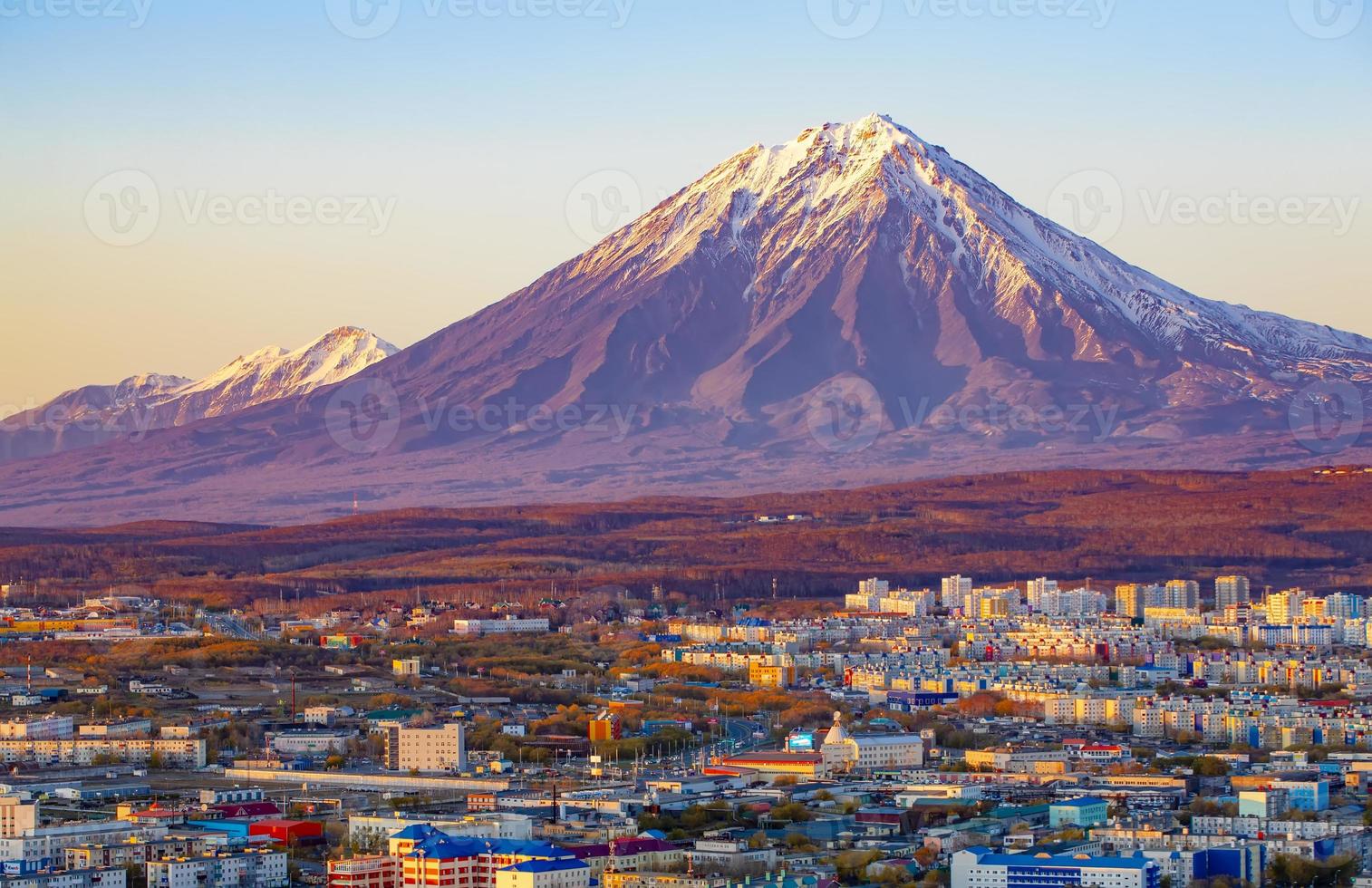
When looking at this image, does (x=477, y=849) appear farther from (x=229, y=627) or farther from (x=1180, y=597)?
(x=1180, y=597)

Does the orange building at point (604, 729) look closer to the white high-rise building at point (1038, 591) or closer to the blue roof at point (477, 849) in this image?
the blue roof at point (477, 849)

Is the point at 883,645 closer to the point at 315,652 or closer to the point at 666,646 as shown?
the point at 666,646

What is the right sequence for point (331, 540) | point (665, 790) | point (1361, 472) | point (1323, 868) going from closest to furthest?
1. point (1323, 868)
2. point (665, 790)
3. point (331, 540)
4. point (1361, 472)

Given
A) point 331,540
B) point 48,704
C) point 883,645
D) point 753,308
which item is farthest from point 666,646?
point 753,308

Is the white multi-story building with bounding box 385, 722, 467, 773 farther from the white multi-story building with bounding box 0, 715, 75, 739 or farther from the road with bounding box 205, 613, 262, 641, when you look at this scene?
the road with bounding box 205, 613, 262, 641

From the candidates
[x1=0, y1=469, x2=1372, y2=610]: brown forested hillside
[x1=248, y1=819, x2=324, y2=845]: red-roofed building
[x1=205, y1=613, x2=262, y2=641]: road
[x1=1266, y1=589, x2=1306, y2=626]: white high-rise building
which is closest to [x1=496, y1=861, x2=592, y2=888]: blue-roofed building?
[x1=248, y1=819, x2=324, y2=845]: red-roofed building

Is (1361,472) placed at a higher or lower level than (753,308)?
lower
